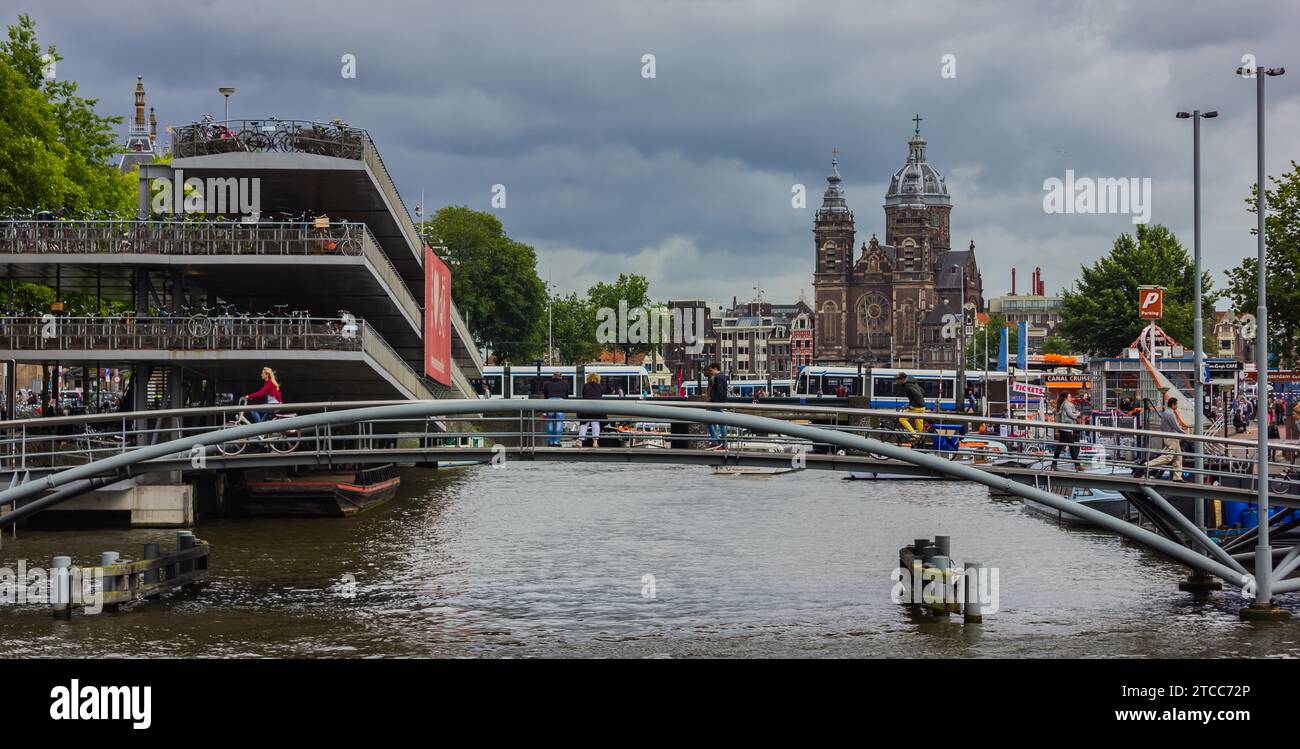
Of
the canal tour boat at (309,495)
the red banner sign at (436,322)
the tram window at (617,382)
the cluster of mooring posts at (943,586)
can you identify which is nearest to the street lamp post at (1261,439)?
the cluster of mooring posts at (943,586)

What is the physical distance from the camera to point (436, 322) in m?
57.6

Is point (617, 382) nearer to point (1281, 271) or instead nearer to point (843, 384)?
point (843, 384)

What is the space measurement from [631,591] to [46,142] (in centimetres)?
3308

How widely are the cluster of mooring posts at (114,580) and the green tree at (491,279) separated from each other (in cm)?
8673

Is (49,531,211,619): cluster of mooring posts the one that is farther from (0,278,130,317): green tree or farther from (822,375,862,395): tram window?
(822,375,862,395): tram window

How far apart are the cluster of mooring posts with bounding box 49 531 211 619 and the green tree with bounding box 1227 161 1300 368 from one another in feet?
117

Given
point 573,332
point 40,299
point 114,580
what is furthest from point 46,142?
point 573,332

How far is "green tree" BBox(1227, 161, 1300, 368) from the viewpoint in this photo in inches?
1999

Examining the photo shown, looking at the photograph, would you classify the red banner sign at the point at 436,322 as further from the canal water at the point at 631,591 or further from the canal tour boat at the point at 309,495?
the canal tour boat at the point at 309,495

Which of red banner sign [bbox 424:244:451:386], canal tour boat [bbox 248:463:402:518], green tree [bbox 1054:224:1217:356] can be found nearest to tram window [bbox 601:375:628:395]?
green tree [bbox 1054:224:1217:356]
